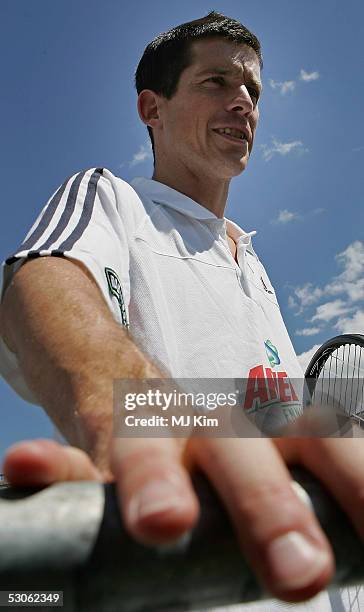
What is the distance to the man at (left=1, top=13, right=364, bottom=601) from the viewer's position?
0.38 metres

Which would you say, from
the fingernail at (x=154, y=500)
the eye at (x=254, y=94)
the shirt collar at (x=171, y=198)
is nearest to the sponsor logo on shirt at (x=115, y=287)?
the shirt collar at (x=171, y=198)

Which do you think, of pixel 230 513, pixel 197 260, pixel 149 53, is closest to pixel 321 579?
pixel 230 513

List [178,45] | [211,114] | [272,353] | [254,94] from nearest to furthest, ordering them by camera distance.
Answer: [272,353]
[211,114]
[178,45]
[254,94]

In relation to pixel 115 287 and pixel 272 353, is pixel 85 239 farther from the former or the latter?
pixel 272 353

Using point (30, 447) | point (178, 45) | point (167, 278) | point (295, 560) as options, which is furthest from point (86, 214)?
point (178, 45)

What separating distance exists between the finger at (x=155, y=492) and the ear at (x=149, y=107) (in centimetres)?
230

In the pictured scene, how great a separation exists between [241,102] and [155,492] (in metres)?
2.30

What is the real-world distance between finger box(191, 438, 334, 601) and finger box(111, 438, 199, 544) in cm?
3

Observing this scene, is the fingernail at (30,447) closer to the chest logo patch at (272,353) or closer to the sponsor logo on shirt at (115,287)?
the sponsor logo on shirt at (115,287)

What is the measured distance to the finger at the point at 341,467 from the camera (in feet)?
1.38

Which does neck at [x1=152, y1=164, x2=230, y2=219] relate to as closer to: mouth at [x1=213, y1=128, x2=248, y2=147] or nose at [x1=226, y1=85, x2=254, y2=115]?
mouth at [x1=213, y1=128, x2=248, y2=147]

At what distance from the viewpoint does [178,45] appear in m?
2.49

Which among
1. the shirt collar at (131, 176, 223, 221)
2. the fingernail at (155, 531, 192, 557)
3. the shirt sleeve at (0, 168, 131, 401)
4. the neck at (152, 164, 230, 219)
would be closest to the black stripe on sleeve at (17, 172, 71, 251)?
the shirt sleeve at (0, 168, 131, 401)

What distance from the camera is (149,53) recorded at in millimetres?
2658
